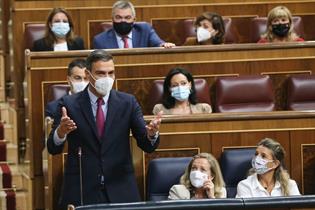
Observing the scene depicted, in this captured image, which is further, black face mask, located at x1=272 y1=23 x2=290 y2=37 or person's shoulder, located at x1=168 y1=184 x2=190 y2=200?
black face mask, located at x1=272 y1=23 x2=290 y2=37

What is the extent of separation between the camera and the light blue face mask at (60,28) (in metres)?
3.85

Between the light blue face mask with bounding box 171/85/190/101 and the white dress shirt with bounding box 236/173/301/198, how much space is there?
494 mm

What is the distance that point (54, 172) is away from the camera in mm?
3082

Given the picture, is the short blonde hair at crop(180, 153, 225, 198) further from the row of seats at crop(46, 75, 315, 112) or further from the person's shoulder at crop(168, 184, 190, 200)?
the row of seats at crop(46, 75, 315, 112)

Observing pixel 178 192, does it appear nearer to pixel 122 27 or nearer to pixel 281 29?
pixel 122 27

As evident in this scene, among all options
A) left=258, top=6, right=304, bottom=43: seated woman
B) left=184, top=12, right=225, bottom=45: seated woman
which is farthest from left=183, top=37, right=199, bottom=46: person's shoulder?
left=258, top=6, right=304, bottom=43: seated woman

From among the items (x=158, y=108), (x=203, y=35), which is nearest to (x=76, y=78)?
(x=158, y=108)

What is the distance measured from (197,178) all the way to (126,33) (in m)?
1.13

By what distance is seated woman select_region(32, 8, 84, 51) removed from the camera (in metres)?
3.86

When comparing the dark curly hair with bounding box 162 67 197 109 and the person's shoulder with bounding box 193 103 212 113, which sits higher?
the dark curly hair with bounding box 162 67 197 109

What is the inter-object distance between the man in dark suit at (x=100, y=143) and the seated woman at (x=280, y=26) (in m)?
1.26

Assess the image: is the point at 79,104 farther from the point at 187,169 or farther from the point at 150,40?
the point at 150,40

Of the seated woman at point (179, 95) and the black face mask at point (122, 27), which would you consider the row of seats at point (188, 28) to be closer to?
the black face mask at point (122, 27)

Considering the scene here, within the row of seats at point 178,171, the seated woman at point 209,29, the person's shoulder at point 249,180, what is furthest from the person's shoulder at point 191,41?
the person's shoulder at point 249,180
